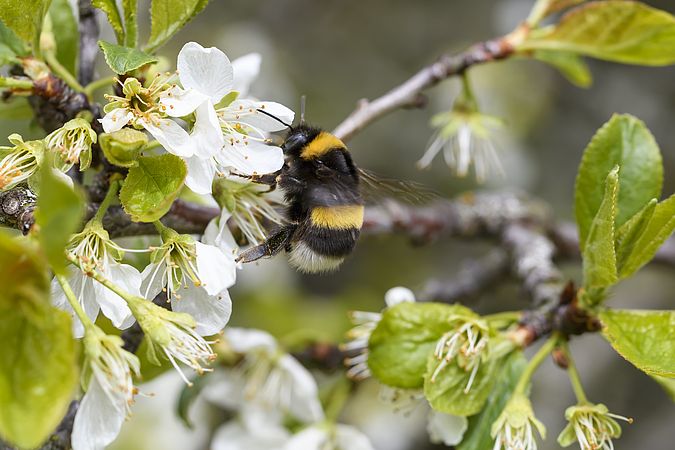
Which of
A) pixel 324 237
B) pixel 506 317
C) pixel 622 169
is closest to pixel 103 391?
pixel 324 237

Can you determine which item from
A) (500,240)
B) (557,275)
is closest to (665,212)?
(557,275)

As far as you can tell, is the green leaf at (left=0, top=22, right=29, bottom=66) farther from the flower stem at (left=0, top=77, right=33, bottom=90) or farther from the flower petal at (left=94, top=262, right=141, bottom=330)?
the flower petal at (left=94, top=262, right=141, bottom=330)

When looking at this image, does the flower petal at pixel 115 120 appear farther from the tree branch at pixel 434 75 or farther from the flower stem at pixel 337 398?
the flower stem at pixel 337 398

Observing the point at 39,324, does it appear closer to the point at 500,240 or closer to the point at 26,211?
the point at 26,211

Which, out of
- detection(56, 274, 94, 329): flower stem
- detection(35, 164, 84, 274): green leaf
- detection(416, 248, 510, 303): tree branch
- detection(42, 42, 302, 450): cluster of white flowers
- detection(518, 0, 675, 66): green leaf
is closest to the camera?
detection(35, 164, 84, 274): green leaf

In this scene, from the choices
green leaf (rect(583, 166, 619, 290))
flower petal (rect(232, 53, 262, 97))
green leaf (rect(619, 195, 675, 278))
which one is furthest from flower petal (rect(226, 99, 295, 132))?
green leaf (rect(619, 195, 675, 278))

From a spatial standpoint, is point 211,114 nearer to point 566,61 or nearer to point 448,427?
point 448,427

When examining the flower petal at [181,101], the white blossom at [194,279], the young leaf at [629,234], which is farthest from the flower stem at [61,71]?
the young leaf at [629,234]
